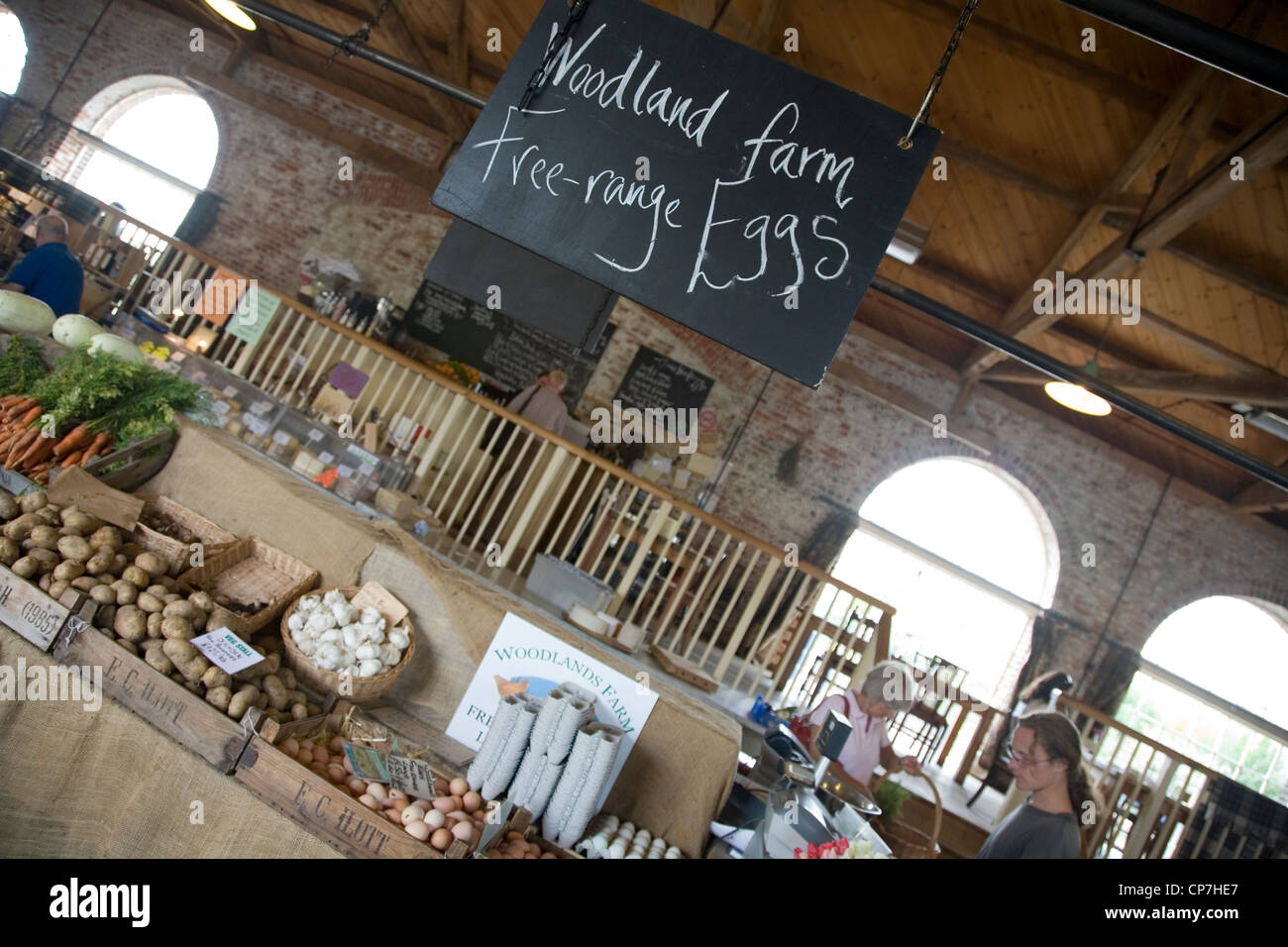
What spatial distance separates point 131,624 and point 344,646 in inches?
21.3

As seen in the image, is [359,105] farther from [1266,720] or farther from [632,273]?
[1266,720]

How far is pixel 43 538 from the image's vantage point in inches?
86.5

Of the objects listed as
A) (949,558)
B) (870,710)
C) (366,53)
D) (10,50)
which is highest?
(10,50)

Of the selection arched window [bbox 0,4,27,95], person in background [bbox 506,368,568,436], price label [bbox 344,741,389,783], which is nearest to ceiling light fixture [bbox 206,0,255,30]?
person in background [bbox 506,368,568,436]

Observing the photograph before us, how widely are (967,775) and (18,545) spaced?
26.1ft

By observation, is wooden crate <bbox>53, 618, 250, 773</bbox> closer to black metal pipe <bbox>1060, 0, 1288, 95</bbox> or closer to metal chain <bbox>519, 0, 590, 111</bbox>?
metal chain <bbox>519, 0, 590, 111</bbox>

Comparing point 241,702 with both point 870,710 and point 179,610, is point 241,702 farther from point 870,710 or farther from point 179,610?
point 870,710

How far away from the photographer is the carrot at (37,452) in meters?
2.71

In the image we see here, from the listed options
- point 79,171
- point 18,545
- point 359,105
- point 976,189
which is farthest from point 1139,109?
point 79,171

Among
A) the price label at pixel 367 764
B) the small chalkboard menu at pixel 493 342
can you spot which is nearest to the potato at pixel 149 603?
the price label at pixel 367 764

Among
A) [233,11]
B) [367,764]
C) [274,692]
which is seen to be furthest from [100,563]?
[233,11]

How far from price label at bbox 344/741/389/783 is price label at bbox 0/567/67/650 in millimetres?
803

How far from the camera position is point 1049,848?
2.47 m
